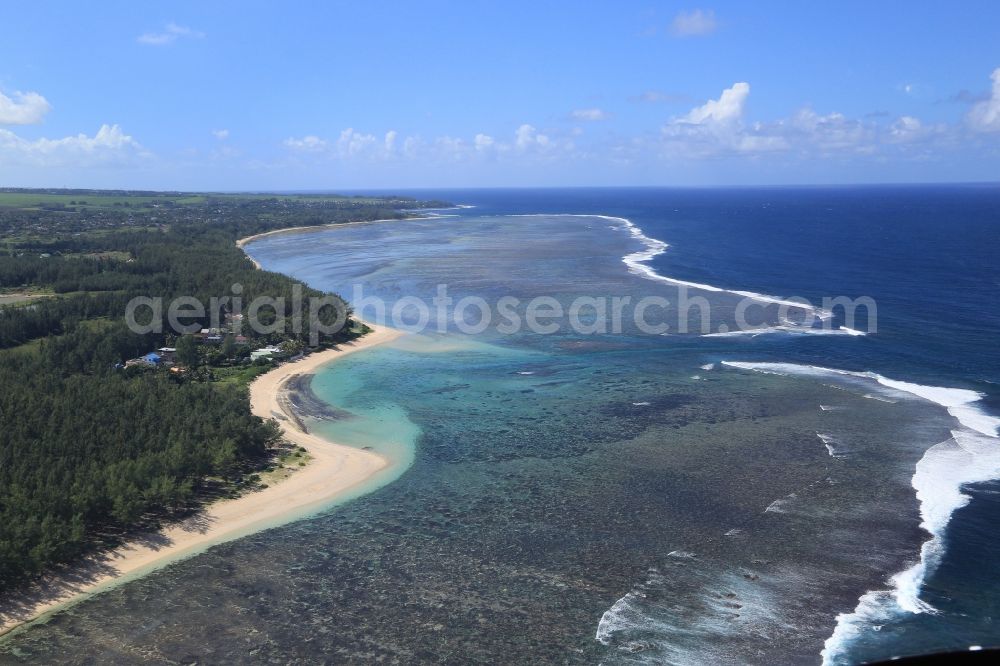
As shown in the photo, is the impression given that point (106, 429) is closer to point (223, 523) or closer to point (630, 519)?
point (223, 523)

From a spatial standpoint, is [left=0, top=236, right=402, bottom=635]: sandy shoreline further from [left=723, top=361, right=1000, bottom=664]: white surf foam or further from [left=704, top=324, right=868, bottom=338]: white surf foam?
[left=704, top=324, right=868, bottom=338]: white surf foam

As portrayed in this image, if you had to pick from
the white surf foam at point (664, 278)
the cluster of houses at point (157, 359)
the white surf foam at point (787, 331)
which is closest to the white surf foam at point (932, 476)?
the white surf foam at point (787, 331)

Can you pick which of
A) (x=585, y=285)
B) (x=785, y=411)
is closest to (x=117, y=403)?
(x=785, y=411)

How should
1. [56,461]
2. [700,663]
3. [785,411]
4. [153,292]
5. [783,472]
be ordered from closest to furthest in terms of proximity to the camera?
[700,663], [56,461], [783,472], [785,411], [153,292]

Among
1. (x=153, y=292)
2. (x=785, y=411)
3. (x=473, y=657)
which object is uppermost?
(x=153, y=292)

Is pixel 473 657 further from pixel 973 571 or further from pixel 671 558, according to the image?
pixel 973 571

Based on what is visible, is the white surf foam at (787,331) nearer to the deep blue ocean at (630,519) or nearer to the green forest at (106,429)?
the deep blue ocean at (630,519)

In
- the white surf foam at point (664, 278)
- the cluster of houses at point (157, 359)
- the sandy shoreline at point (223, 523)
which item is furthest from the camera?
the white surf foam at point (664, 278)
